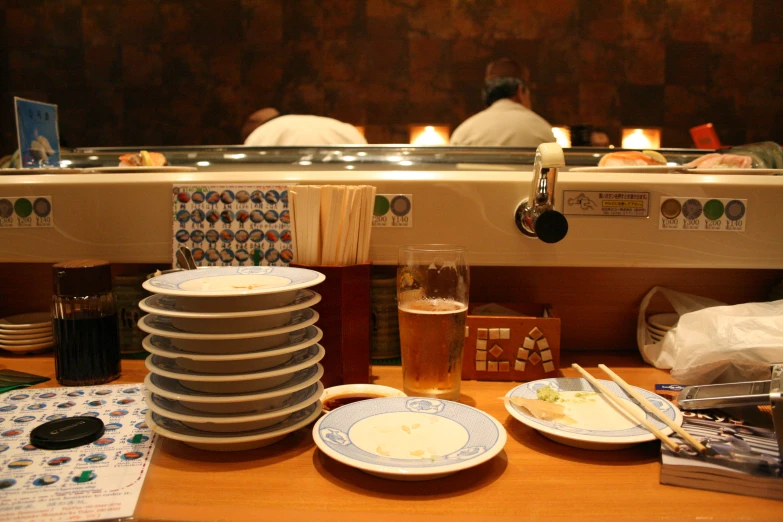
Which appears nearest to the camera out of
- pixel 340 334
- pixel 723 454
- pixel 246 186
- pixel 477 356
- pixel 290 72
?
pixel 723 454

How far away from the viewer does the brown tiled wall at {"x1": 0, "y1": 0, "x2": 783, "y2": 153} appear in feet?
15.3

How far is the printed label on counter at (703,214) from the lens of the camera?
124cm

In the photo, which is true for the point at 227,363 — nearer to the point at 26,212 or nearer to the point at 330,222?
the point at 330,222

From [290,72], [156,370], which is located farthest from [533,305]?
[290,72]

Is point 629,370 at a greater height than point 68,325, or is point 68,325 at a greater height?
point 68,325

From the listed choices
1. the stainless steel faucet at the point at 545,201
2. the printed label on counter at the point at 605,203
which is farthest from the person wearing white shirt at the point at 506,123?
the stainless steel faucet at the point at 545,201

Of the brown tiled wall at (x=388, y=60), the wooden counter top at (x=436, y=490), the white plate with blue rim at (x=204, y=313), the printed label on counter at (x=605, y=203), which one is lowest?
the wooden counter top at (x=436, y=490)

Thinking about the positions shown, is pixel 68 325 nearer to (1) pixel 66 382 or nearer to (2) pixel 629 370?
(1) pixel 66 382

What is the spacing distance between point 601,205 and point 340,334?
63 centimetres

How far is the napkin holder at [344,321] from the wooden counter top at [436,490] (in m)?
0.20

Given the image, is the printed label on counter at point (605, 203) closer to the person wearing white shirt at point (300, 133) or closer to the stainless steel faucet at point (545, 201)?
the stainless steel faucet at point (545, 201)

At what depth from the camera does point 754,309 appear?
1.08 metres

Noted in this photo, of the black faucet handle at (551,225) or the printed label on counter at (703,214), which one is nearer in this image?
the black faucet handle at (551,225)

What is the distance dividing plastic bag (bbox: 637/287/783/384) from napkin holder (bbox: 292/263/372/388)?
Result: 58 centimetres
